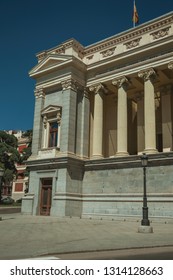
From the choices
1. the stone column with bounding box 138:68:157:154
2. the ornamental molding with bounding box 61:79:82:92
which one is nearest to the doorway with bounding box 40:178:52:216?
the ornamental molding with bounding box 61:79:82:92

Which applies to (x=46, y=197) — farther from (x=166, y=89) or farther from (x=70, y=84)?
(x=166, y=89)

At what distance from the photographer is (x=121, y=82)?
2894 cm

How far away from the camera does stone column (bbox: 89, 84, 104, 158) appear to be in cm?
2952

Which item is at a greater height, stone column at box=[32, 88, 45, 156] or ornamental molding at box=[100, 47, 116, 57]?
ornamental molding at box=[100, 47, 116, 57]

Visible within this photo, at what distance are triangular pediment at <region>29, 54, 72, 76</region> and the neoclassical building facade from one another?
11 centimetres

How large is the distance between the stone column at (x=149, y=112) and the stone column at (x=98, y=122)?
4794 mm

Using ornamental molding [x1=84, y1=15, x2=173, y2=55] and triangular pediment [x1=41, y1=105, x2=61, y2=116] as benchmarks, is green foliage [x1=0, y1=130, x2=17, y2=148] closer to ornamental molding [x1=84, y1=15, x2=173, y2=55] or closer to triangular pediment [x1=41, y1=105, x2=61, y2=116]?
triangular pediment [x1=41, y1=105, x2=61, y2=116]

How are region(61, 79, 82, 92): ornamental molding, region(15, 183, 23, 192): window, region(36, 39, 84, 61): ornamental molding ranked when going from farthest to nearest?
region(15, 183, 23, 192): window < region(36, 39, 84, 61): ornamental molding < region(61, 79, 82, 92): ornamental molding

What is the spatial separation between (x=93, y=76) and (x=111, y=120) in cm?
512

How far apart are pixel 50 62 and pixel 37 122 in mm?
6533

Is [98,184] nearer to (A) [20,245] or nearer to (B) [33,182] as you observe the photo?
(B) [33,182]

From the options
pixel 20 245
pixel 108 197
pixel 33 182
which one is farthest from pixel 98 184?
pixel 20 245

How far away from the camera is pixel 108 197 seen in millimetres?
26812

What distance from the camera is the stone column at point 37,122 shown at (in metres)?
31.0
